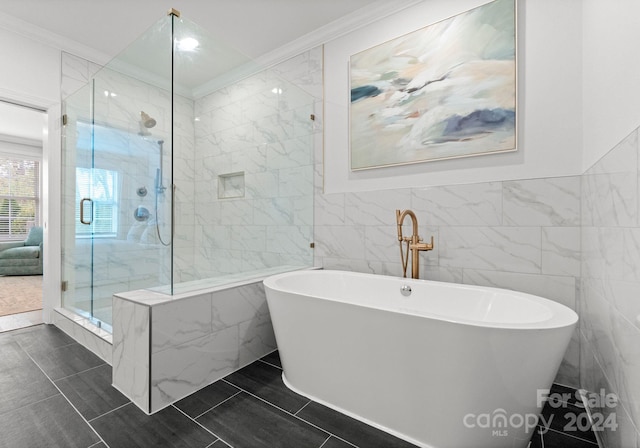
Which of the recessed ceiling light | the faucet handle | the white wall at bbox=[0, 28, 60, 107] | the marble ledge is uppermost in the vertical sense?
the white wall at bbox=[0, 28, 60, 107]

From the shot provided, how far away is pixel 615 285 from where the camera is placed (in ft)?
3.56

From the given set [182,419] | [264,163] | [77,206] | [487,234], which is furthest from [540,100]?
[77,206]

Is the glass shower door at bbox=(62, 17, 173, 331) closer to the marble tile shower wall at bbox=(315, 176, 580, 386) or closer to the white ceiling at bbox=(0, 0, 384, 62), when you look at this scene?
the white ceiling at bbox=(0, 0, 384, 62)

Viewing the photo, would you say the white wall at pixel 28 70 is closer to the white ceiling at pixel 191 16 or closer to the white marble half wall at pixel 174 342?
the white ceiling at pixel 191 16

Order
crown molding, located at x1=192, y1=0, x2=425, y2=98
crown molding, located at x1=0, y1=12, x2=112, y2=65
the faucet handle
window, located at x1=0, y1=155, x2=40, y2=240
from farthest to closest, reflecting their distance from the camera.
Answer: window, located at x1=0, y1=155, x2=40, y2=240, crown molding, located at x1=0, y1=12, x2=112, y2=65, crown molding, located at x1=192, y1=0, x2=425, y2=98, the faucet handle

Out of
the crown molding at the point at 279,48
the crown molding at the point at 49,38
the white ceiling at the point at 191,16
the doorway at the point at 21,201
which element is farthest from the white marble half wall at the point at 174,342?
the doorway at the point at 21,201

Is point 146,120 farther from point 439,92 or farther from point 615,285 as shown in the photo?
point 615,285

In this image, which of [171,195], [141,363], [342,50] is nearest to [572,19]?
[342,50]

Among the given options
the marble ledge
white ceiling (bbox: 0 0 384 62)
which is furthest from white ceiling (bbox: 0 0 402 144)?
the marble ledge

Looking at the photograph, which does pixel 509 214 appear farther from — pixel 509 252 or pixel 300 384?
pixel 300 384

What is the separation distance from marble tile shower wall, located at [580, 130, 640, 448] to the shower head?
236 cm

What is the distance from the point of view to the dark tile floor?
1252 millimetres

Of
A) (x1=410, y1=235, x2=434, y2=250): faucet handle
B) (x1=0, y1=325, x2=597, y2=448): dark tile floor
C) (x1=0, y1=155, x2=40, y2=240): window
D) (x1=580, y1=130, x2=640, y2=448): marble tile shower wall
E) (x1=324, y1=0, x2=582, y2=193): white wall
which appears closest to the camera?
(x1=580, y1=130, x2=640, y2=448): marble tile shower wall

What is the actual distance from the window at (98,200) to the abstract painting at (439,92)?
1892 mm
